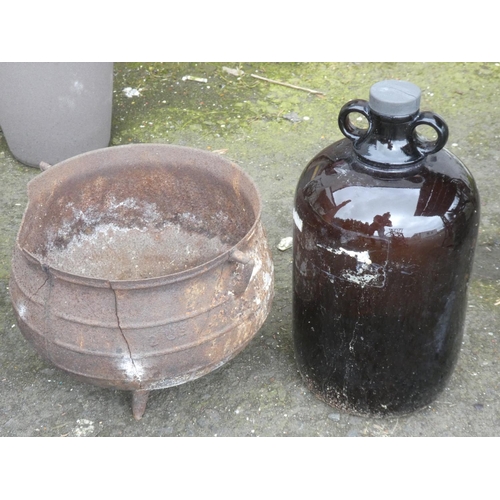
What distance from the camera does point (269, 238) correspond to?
3.98 m

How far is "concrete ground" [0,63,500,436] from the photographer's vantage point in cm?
292

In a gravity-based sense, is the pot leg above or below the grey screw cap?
below

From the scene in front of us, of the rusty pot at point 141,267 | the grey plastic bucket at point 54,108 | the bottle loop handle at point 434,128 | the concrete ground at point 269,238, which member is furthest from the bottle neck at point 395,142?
the grey plastic bucket at point 54,108

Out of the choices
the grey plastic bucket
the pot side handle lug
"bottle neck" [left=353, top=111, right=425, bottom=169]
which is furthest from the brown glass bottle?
the grey plastic bucket

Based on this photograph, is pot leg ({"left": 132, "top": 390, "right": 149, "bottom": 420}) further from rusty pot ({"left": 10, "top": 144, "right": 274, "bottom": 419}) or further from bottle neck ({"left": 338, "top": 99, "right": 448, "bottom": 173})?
bottle neck ({"left": 338, "top": 99, "right": 448, "bottom": 173})

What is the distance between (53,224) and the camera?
3.12m

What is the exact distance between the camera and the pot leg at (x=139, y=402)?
284cm

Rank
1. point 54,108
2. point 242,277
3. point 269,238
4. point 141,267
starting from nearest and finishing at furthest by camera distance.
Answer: point 242,277, point 141,267, point 269,238, point 54,108

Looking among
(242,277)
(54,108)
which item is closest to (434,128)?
(242,277)

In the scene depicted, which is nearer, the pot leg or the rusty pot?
the rusty pot

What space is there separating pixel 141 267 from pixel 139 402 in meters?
0.75

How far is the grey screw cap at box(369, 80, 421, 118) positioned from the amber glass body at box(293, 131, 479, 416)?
0.61 ft

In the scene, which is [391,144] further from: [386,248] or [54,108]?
[54,108]

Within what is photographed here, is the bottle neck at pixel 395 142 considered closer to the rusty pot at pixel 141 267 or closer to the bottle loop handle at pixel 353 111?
the bottle loop handle at pixel 353 111
